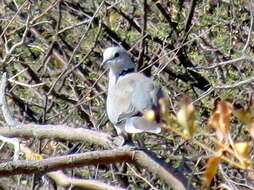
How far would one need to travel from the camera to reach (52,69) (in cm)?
688

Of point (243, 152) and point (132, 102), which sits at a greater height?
point (243, 152)

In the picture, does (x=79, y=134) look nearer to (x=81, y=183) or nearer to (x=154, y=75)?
(x=81, y=183)

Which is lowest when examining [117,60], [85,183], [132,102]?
[85,183]

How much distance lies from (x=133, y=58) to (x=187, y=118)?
472 centimetres

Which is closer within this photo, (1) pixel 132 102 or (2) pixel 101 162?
(2) pixel 101 162

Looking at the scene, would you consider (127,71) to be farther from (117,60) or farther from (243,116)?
(243,116)

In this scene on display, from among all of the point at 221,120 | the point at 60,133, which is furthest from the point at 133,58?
the point at 221,120

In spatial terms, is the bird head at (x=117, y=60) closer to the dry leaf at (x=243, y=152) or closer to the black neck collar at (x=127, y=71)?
the black neck collar at (x=127, y=71)

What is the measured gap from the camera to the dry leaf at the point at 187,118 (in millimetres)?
1347

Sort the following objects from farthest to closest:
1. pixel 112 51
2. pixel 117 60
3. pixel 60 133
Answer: pixel 112 51 < pixel 117 60 < pixel 60 133

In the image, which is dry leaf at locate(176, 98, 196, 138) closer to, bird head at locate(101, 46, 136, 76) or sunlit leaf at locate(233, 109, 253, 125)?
sunlit leaf at locate(233, 109, 253, 125)

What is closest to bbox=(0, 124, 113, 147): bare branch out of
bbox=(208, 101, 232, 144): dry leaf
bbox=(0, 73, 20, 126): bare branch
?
bbox=(0, 73, 20, 126): bare branch

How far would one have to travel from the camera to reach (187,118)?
1.36 m

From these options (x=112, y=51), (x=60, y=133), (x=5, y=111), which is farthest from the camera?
(x=112, y=51)
